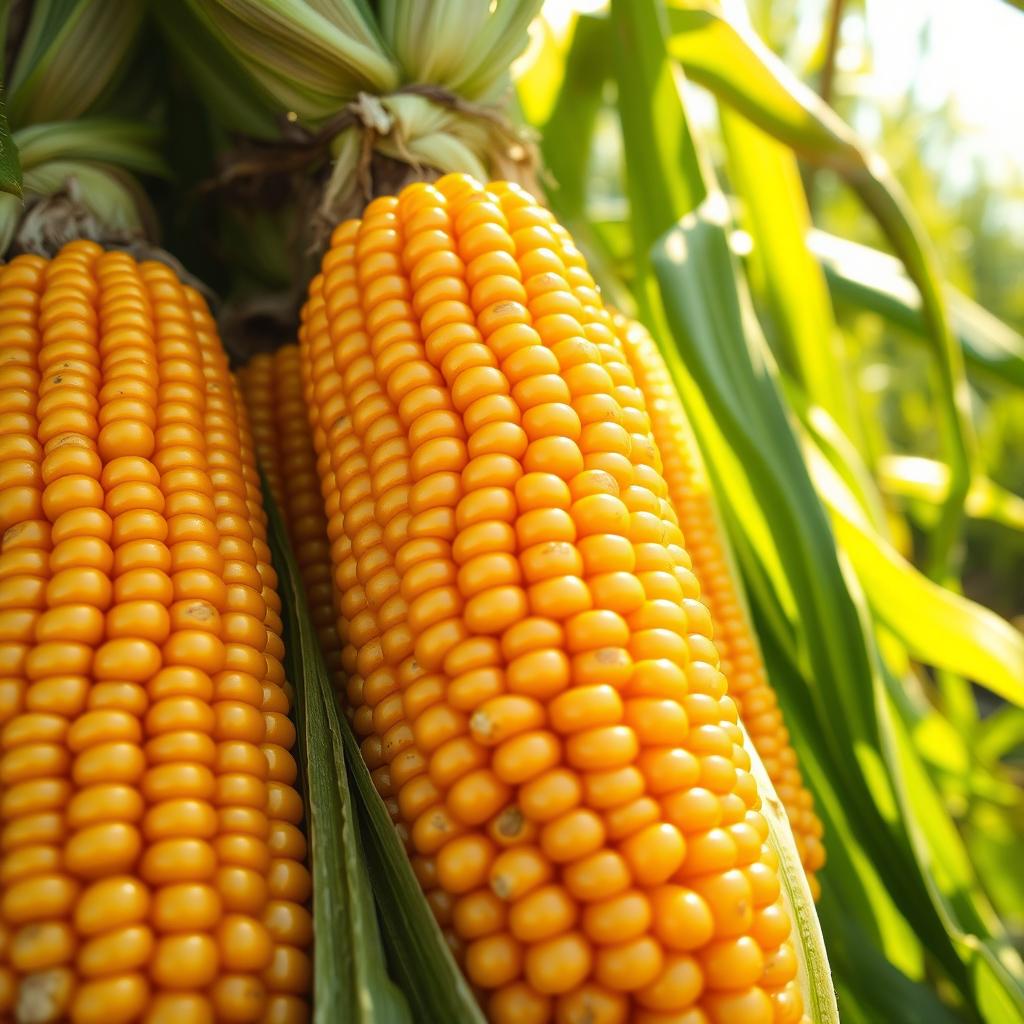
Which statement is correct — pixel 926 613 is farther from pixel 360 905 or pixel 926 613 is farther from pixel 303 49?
pixel 303 49

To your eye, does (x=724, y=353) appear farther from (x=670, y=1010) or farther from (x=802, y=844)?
(x=670, y=1010)

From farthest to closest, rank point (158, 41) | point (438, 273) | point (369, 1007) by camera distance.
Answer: point (158, 41) → point (438, 273) → point (369, 1007)

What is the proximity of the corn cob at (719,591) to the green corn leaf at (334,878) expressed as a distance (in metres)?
0.53

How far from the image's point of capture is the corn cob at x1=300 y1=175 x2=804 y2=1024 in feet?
2.25

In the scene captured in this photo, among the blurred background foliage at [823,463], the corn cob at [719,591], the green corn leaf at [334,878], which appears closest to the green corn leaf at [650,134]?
the blurred background foliage at [823,463]

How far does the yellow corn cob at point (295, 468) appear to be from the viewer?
42.7 inches

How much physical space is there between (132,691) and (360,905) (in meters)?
0.27

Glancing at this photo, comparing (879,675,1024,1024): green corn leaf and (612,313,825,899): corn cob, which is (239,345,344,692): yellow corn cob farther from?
(879,675,1024,1024): green corn leaf

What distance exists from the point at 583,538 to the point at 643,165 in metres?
0.88

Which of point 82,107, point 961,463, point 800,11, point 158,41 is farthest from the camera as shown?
point 800,11

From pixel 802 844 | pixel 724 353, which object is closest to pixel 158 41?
pixel 724 353

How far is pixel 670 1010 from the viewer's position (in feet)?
2.20

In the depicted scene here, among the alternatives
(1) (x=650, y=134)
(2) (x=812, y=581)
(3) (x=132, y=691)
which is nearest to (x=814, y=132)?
(1) (x=650, y=134)

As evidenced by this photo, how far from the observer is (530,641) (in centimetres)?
73
